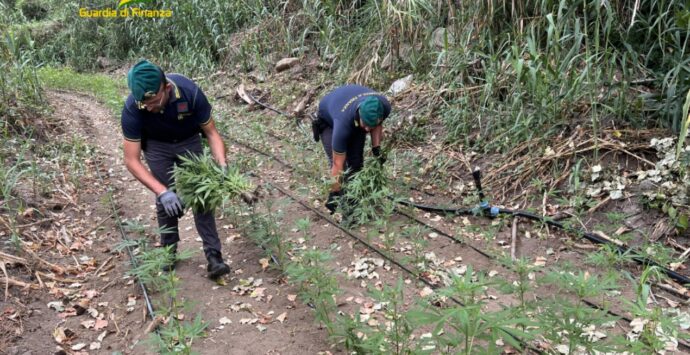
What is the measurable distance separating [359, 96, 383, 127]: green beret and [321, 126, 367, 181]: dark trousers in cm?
41

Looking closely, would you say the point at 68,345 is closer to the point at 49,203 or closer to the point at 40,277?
the point at 40,277

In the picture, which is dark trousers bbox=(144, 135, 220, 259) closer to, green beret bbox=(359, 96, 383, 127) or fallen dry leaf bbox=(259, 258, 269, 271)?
fallen dry leaf bbox=(259, 258, 269, 271)

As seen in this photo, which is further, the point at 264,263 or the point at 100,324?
the point at 264,263

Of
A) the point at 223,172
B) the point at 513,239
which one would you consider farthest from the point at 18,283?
the point at 513,239

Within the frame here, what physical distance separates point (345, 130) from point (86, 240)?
105 inches

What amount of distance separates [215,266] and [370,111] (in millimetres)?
1766

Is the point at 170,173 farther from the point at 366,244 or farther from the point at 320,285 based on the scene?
the point at 366,244

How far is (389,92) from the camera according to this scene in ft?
Result: 25.1

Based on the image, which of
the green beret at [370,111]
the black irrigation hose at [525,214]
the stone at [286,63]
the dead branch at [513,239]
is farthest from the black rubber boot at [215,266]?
the stone at [286,63]

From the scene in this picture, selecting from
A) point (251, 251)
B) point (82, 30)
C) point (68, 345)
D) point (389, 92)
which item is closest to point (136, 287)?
point (68, 345)

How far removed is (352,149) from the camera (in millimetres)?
4734

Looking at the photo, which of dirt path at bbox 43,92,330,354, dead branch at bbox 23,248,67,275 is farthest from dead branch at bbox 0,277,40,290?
dirt path at bbox 43,92,330,354

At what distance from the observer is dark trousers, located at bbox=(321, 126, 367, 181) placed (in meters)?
4.63

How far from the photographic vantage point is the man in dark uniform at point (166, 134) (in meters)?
3.28
